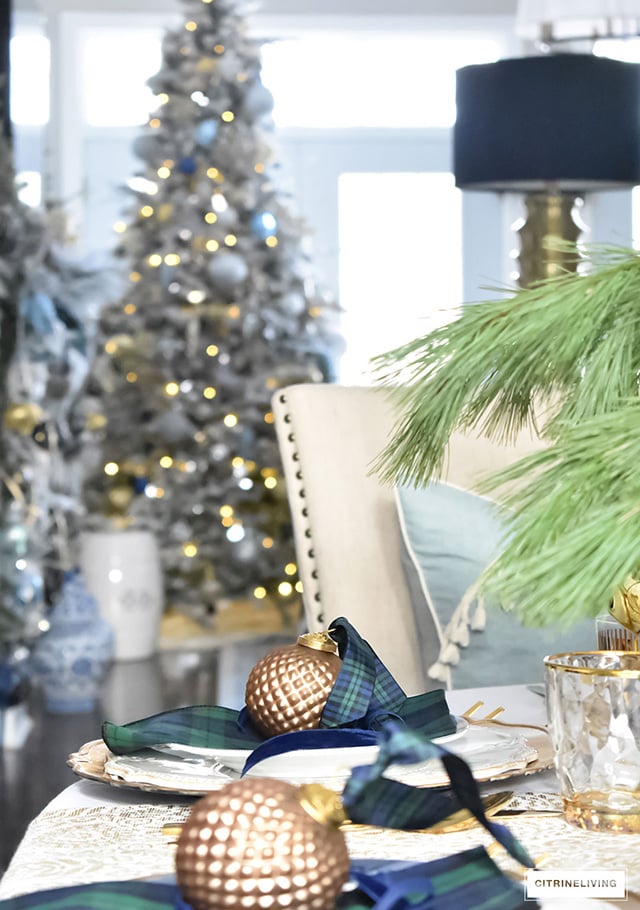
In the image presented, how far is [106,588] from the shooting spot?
4.39 meters

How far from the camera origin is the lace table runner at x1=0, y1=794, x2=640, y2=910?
1.93 feet

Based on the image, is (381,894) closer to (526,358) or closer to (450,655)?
(526,358)

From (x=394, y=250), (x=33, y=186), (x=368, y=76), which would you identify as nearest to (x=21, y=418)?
(x=33, y=186)

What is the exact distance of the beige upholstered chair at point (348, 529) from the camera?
57.3 inches

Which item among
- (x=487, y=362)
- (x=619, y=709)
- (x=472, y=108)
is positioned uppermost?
(x=472, y=108)

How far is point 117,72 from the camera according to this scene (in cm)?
595

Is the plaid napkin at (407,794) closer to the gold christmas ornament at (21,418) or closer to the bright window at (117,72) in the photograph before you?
the gold christmas ornament at (21,418)

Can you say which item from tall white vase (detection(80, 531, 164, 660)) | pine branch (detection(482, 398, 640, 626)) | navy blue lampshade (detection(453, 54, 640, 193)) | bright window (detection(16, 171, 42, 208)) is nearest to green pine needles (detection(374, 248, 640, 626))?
pine branch (detection(482, 398, 640, 626))

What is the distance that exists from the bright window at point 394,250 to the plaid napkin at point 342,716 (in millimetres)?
→ 5418

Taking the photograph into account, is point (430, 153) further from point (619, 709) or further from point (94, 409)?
point (619, 709)

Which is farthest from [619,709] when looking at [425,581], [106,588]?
[106,588]

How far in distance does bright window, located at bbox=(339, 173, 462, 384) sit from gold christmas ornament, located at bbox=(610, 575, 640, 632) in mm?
5439

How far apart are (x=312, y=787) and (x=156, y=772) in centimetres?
24

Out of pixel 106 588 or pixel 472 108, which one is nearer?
pixel 472 108
